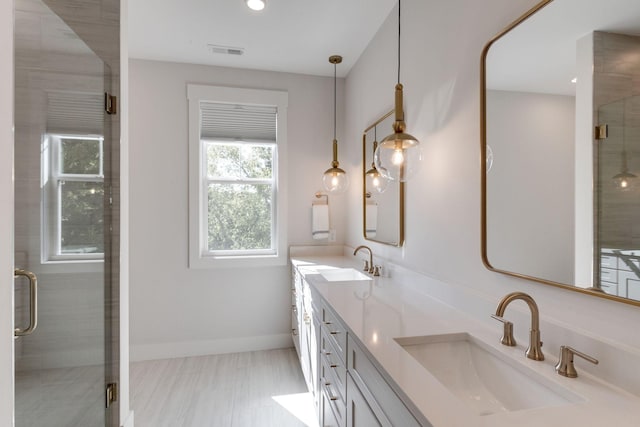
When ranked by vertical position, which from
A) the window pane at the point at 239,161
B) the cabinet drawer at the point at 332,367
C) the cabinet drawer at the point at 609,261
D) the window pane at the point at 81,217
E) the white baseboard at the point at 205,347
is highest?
the window pane at the point at 239,161

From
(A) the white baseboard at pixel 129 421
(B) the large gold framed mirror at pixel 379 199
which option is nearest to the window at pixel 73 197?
(A) the white baseboard at pixel 129 421

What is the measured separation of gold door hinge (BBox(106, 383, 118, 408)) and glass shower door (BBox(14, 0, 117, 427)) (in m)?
0.03

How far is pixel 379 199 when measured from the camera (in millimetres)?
2432

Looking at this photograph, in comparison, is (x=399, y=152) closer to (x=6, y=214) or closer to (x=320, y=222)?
(x=6, y=214)

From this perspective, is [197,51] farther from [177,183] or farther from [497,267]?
[497,267]

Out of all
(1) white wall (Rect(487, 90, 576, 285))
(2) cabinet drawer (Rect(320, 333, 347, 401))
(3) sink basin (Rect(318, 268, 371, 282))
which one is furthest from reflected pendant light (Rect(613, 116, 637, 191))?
(3) sink basin (Rect(318, 268, 371, 282))

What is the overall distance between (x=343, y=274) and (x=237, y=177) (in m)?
1.53

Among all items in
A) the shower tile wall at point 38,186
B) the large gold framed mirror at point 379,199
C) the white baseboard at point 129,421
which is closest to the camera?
the shower tile wall at point 38,186

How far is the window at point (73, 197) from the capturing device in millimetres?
1365

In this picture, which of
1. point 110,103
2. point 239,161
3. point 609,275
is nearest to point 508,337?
point 609,275

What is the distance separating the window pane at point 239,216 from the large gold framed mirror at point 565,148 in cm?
233

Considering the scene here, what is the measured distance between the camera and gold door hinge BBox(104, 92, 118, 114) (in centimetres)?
164

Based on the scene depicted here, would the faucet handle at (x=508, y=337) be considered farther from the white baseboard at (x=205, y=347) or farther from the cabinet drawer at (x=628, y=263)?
the white baseboard at (x=205, y=347)

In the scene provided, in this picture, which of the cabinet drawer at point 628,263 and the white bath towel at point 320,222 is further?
the white bath towel at point 320,222
